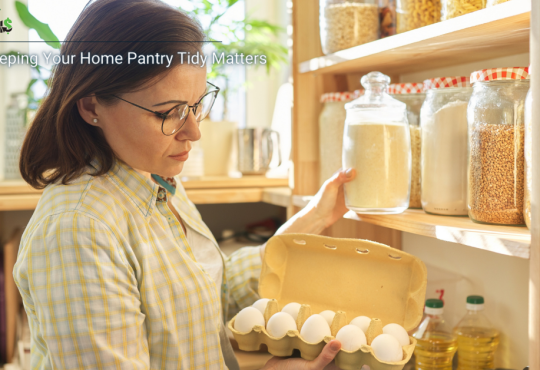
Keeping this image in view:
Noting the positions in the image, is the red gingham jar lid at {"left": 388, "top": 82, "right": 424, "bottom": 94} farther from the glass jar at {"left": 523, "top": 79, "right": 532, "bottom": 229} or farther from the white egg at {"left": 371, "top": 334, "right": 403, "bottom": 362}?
the white egg at {"left": 371, "top": 334, "right": 403, "bottom": 362}

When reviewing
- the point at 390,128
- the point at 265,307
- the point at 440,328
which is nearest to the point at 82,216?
the point at 265,307

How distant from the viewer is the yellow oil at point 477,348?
99 centimetres

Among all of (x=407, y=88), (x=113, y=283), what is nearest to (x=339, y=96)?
(x=407, y=88)

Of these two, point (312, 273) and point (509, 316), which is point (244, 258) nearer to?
point (312, 273)

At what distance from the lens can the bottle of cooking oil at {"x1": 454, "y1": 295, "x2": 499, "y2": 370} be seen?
980mm

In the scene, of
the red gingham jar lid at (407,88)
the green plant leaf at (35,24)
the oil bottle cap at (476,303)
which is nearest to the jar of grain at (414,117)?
the red gingham jar lid at (407,88)

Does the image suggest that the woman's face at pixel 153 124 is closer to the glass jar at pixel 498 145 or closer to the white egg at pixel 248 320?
the white egg at pixel 248 320

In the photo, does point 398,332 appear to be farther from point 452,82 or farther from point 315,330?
point 452,82

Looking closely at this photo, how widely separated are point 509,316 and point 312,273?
1.29 ft

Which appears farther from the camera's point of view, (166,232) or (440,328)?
(440,328)

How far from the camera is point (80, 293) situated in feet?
2.27

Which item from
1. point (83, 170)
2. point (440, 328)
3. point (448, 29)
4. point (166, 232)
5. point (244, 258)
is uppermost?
point (448, 29)

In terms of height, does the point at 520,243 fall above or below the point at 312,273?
above

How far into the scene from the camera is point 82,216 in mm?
727
